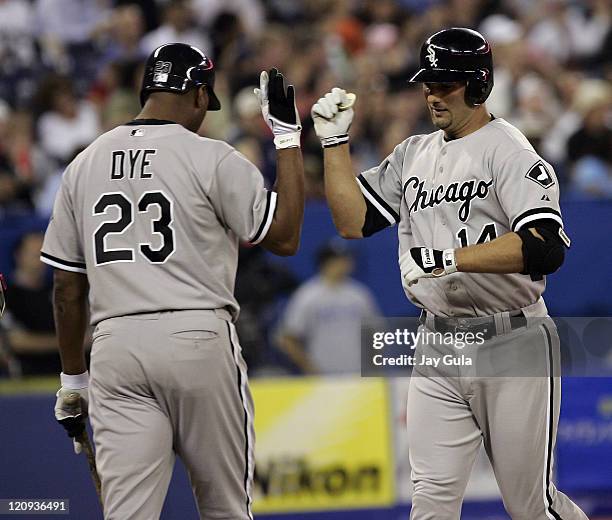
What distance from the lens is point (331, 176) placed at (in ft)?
15.8

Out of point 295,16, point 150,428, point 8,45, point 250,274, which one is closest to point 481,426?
point 150,428

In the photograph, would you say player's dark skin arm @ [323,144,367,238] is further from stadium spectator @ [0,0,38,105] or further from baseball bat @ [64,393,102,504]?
stadium spectator @ [0,0,38,105]

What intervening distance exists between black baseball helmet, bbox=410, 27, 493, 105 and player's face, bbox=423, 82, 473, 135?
30mm

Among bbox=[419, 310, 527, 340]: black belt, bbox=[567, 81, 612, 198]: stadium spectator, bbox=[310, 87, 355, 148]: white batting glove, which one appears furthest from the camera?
bbox=[567, 81, 612, 198]: stadium spectator

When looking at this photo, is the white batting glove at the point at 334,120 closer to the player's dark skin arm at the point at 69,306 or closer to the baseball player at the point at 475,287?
the baseball player at the point at 475,287

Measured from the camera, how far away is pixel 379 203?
486 centimetres

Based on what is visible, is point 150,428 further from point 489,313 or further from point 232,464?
point 489,313

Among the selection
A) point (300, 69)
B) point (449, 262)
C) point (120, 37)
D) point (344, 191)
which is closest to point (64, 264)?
point (344, 191)

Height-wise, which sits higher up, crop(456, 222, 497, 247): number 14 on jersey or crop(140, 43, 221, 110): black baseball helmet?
crop(140, 43, 221, 110): black baseball helmet

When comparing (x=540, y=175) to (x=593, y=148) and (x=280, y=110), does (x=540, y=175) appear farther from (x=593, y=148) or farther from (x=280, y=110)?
(x=593, y=148)

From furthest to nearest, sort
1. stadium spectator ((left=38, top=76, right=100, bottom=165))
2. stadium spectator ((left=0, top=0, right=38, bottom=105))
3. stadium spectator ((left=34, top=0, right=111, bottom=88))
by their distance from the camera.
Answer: stadium spectator ((left=34, top=0, right=111, bottom=88)), stadium spectator ((left=0, top=0, right=38, bottom=105)), stadium spectator ((left=38, top=76, right=100, bottom=165))

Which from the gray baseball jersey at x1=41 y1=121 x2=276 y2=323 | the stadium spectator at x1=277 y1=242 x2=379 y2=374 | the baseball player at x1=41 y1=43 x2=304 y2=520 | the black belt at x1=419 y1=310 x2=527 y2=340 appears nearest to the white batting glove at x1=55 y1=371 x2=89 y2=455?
the baseball player at x1=41 y1=43 x2=304 y2=520

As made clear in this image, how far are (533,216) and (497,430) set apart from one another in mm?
837

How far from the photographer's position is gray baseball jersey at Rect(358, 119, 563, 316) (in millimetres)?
4422
